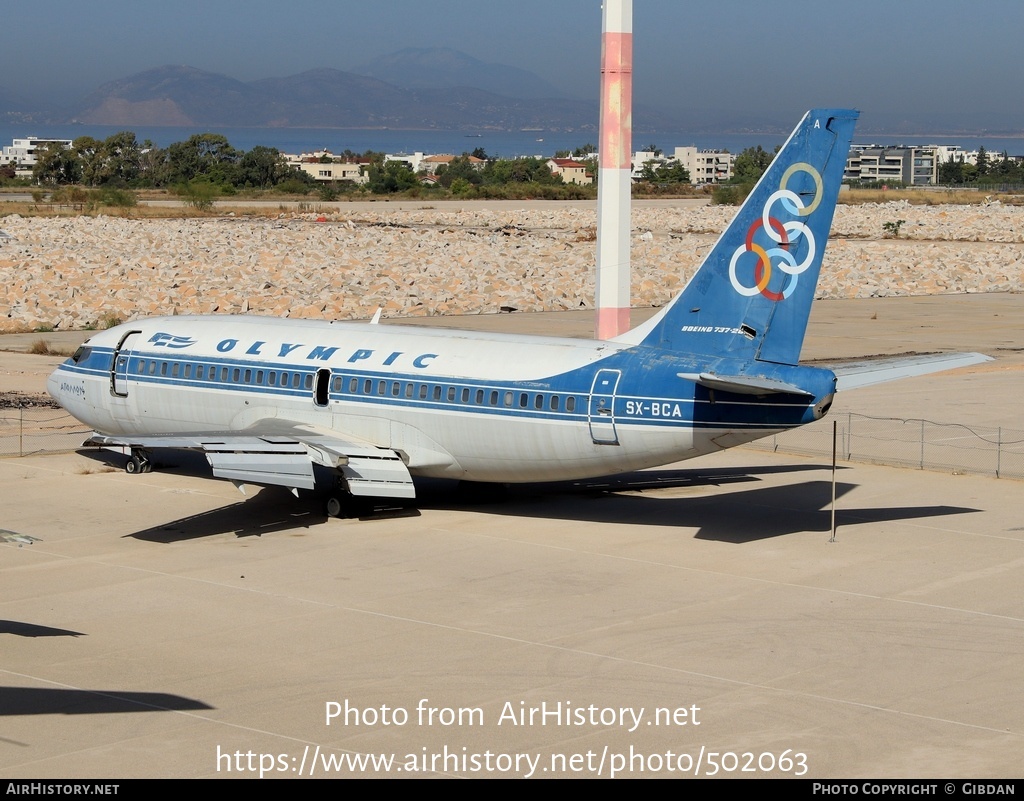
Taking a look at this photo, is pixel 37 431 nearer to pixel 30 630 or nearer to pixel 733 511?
pixel 30 630

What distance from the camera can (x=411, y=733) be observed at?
17750 millimetres

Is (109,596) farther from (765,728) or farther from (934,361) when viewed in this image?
(934,361)

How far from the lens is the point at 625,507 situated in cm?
3197

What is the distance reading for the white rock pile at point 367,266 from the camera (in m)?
70.0

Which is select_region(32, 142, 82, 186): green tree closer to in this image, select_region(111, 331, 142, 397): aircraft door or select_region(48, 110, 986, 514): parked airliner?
select_region(111, 331, 142, 397): aircraft door

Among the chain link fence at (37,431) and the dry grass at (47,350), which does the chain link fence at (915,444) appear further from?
the dry grass at (47,350)

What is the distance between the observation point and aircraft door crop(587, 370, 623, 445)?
27.8 meters

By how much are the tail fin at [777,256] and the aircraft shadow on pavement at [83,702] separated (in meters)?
13.3

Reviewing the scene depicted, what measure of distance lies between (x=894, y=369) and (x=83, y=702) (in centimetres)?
1702

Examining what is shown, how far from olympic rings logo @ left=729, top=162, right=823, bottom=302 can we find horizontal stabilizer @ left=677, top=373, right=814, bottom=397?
7.08 feet

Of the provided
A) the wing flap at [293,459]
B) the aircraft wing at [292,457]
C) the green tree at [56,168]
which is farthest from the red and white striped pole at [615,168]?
the green tree at [56,168]

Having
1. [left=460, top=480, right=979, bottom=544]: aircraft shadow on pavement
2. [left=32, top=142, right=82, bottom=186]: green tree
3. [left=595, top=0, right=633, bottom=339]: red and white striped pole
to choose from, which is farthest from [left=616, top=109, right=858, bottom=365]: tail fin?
[left=32, top=142, right=82, bottom=186]: green tree

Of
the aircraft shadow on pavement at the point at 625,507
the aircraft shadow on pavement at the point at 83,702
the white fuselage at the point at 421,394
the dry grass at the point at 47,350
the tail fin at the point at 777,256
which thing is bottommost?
the aircraft shadow on pavement at the point at 83,702

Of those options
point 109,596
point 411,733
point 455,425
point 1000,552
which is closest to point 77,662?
point 109,596
